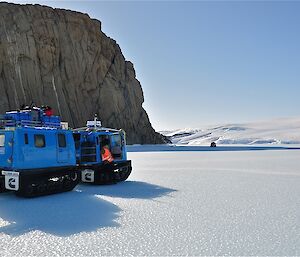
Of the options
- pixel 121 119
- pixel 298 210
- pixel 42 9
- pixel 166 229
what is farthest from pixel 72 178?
pixel 42 9

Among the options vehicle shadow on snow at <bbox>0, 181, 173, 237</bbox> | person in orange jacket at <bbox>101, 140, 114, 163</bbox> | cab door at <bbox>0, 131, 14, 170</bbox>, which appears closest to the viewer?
vehicle shadow on snow at <bbox>0, 181, 173, 237</bbox>

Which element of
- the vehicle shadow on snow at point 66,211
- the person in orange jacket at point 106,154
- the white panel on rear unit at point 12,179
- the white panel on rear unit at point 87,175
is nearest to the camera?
the vehicle shadow on snow at point 66,211

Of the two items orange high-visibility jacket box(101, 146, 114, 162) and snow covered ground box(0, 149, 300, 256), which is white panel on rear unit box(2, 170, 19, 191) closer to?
snow covered ground box(0, 149, 300, 256)

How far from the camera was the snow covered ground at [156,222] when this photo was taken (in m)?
4.82

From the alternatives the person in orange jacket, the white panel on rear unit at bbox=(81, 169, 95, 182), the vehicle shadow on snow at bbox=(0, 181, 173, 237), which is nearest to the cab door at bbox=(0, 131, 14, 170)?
the vehicle shadow on snow at bbox=(0, 181, 173, 237)

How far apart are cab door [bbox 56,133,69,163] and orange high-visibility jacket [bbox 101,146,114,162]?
2.30m

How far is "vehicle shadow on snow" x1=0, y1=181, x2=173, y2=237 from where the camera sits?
19.5 feet

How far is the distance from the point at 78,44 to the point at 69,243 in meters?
46.5

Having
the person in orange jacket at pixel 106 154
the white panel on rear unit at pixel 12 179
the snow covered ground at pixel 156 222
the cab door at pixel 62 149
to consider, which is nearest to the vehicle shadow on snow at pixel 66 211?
the snow covered ground at pixel 156 222

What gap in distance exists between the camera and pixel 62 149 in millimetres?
10211

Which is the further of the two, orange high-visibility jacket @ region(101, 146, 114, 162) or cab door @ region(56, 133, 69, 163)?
orange high-visibility jacket @ region(101, 146, 114, 162)

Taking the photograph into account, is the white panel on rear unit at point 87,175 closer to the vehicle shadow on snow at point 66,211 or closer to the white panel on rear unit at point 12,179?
the vehicle shadow on snow at point 66,211

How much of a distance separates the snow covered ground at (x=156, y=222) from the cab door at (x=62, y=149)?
1.11 metres

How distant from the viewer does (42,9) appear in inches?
1863
